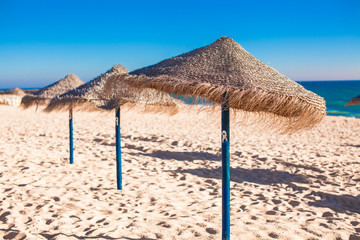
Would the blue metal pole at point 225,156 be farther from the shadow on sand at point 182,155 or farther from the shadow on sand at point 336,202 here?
the shadow on sand at point 182,155

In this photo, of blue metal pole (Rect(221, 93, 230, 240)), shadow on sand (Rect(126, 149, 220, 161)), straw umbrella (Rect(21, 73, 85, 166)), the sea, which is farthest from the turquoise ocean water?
straw umbrella (Rect(21, 73, 85, 166))

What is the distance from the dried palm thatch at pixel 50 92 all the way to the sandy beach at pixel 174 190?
123 cm

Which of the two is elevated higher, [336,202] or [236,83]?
[236,83]

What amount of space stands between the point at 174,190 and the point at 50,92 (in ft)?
11.0

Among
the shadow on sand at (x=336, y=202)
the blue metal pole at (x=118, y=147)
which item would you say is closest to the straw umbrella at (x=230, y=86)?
the blue metal pole at (x=118, y=147)

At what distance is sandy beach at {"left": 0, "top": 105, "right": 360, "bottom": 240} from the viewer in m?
2.85

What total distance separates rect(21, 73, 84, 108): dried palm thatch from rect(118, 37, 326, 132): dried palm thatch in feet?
11.5

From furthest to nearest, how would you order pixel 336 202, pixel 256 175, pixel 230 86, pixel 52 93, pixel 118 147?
1. pixel 52 93
2. pixel 256 175
3. pixel 118 147
4. pixel 336 202
5. pixel 230 86

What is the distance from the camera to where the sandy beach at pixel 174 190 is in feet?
9.35

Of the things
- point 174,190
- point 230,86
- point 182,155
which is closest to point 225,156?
point 230,86

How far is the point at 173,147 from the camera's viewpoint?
7.53 metres

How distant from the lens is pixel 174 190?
4.34 meters

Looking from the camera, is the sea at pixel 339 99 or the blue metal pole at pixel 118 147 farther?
the sea at pixel 339 99

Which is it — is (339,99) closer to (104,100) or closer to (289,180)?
(289,180)
